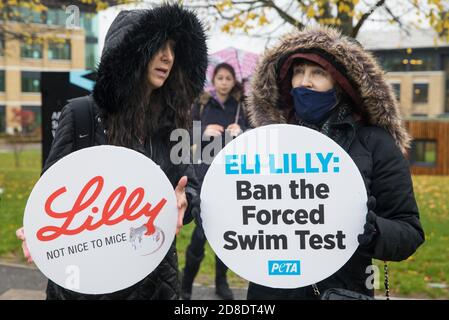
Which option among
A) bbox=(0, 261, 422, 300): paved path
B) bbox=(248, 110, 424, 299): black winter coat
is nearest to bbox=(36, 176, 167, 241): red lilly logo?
bbox=(248, 110, 424, 299): black winter coat

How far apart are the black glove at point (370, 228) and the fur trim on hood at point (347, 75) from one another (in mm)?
351

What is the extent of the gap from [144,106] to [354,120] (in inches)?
31.5

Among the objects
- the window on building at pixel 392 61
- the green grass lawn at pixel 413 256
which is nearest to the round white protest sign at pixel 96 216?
the green grass lawn at pixel 413 256

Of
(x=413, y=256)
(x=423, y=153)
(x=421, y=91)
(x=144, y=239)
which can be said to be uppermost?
(x=421, y=91)

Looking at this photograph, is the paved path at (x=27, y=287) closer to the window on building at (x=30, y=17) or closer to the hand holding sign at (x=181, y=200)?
the hand holding sign at (x=181, y=200)

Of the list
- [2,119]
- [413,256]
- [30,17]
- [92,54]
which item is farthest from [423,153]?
[2,119]

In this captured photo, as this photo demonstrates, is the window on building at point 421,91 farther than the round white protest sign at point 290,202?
Yes

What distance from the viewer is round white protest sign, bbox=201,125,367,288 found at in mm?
1736

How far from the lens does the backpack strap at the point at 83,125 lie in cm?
194

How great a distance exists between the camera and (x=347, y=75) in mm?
1889

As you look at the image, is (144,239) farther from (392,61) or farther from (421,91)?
(421,91)
